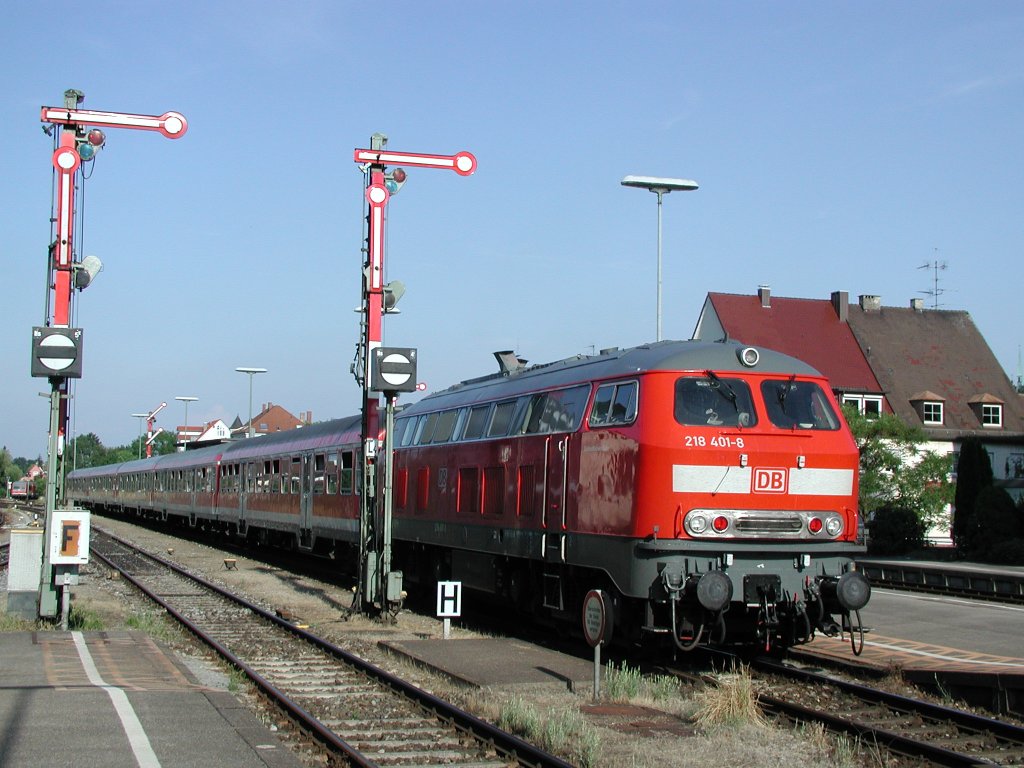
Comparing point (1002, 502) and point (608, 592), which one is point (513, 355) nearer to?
point (608, 592)

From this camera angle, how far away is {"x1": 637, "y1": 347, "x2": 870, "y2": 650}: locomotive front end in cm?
1147

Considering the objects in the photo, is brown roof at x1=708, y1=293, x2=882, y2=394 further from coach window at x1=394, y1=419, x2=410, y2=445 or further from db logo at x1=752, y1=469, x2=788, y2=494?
db logo at x1=752, y1=469, x2=788, y2=494

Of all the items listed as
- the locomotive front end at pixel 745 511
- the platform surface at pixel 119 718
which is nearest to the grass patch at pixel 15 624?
the platform surface at pixel 119 718

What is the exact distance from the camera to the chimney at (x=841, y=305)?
54781 millimetres

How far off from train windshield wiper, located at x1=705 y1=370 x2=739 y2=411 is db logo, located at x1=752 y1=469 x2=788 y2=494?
0.74 m

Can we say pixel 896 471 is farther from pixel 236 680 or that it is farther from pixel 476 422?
pixel 236 680

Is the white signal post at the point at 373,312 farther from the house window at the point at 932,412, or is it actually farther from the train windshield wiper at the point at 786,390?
the house window at the point at 932,412

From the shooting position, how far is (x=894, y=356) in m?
53.9

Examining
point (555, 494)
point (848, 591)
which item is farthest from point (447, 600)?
point (848, 591)

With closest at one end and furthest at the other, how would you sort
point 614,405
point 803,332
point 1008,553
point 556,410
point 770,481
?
point 770,481 < point 614,405 < point 556,410 < point 1008,553 < point 803,332

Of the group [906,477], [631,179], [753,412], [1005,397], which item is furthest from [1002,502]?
[753,412]

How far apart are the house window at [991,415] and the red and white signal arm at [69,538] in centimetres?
4559

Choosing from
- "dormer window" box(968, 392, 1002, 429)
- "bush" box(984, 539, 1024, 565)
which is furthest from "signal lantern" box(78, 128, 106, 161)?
"dormer window" box(968, 392, 1002, 429)

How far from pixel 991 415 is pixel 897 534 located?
1908cm
